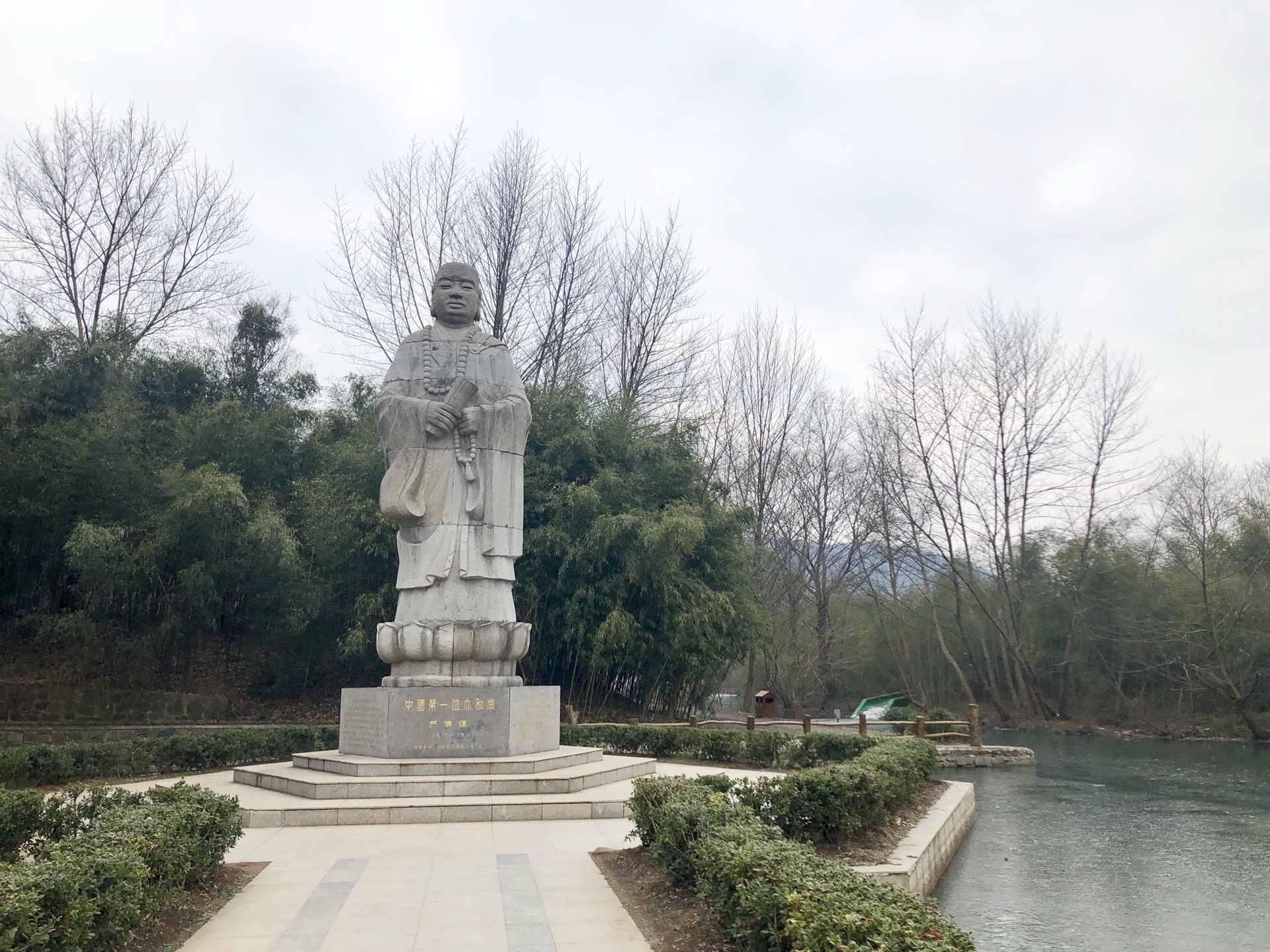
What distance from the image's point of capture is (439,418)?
9422 mm

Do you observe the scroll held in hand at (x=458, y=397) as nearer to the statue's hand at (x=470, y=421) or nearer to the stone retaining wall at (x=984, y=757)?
the statue's hand at (x=470, y=421)

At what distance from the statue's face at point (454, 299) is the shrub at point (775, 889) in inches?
233

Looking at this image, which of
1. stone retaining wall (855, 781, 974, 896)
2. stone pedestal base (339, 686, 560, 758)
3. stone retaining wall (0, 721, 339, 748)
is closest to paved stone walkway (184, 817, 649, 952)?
stone pedestal base (339, 686, 560, 758)

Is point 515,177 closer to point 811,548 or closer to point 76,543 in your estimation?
point 76,543

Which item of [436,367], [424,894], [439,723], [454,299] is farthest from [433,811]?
[454,299]

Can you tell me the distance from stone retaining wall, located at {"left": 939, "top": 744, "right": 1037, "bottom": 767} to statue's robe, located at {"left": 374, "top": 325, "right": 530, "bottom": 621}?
1072 cm

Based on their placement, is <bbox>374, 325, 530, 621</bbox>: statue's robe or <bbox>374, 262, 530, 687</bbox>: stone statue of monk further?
<bbox>374, 325, 530, 621</bbox>: statue's robe

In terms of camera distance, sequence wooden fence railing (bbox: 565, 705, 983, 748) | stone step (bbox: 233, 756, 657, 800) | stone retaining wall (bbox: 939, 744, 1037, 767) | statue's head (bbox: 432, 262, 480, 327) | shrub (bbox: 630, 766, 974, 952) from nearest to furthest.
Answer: shrub (bbox: 630, 766, 974, 952) → stone step (bbox: 233, 756, 657, 800) → statue's head (bbox: 432, 262, 480, 327) → wooden fence railing (bbox: 565, 705, 983, 748) → stone retaining wall (bbox: 939, 744, 1037, 767)

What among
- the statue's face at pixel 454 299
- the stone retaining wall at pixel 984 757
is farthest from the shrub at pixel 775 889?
the stone retaining wall at pixel 984 757

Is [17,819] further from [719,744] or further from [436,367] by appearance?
[719,744]

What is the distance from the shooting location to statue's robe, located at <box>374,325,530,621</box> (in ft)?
30.2

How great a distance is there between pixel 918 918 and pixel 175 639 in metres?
16.1

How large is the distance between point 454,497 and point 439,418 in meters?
0.81

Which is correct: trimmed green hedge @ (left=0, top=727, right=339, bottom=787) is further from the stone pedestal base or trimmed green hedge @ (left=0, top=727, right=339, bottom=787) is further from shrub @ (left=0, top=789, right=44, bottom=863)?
shrub @ (left=0, top=789, right=44, bottom=863)
